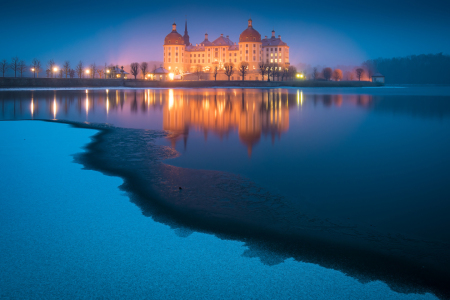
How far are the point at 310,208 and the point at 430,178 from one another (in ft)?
9.54

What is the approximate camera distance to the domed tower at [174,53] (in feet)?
330

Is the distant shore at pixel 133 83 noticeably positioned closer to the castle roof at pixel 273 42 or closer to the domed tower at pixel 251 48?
the domed tower at pixel 251 48

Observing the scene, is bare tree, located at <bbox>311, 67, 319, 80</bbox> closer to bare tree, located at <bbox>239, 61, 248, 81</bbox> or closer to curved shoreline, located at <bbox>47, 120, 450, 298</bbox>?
bare tree, located at <bbox>239, 61, 248, 81</bbox>

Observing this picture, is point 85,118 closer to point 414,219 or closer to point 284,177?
point 284,177

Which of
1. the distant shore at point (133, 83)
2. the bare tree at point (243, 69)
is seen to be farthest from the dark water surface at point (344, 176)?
the bare tree at point (243, 69)

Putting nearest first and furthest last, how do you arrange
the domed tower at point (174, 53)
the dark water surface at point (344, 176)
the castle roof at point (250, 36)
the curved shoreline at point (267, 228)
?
the curved shoreline at point (267, 228) → the dark water surface at point (344, 176) → the castle roof at point (250, 36) → the domed tower at point (174, 53)

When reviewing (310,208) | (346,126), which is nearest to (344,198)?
(310,208)

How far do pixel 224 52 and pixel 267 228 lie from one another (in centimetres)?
10029

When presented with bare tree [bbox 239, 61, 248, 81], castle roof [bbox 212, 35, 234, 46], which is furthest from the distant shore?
castle roof [bbox 212, 35, 234, 46]

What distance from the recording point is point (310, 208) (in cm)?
522

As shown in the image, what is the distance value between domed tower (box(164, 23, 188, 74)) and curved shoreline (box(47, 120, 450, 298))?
96219 mm

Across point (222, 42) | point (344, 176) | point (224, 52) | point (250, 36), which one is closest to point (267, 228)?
point (344, 176)

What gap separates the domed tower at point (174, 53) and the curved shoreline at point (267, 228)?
96.2 metres

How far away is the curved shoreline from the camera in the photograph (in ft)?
11.8
